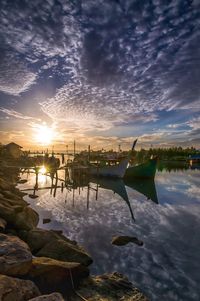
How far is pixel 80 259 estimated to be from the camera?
7.62m

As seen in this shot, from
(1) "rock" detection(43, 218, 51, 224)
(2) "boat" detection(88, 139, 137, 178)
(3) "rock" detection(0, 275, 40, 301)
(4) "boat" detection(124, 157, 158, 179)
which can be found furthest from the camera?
(4) "boat" detection(124, 157, 158, 179)

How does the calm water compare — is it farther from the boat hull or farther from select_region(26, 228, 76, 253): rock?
the boat hull

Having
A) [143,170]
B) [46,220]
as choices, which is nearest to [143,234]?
[46,220]

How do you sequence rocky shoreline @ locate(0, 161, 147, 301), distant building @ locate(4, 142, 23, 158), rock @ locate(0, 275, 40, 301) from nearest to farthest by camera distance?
rock @ locate(0, 275, 40, 301) → rocky shoreline @ locate(0, 161, 147, 301) → distant building @ locate(4, 142, 23, 158)

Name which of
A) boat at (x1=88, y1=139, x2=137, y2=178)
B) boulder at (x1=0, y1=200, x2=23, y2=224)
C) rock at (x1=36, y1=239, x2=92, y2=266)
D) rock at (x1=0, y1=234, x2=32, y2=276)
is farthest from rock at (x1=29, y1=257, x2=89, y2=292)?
boat at (x1=88, y1=139, x2=137, y2=178)

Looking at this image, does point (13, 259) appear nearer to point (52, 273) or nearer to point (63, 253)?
point (52, 273)

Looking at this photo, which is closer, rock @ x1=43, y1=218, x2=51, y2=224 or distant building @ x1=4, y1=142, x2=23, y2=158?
rock @ x1=43, y1=218, x2=51, y2=224

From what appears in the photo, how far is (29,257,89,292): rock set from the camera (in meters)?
5.82

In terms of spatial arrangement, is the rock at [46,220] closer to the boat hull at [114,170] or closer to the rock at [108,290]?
the rock at [108,290]

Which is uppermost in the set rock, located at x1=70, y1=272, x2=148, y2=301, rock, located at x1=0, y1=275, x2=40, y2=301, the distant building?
the distant building

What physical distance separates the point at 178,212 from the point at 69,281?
12504mm

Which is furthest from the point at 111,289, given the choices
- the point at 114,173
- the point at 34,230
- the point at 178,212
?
the point at 114,173

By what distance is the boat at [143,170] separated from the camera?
3472cm

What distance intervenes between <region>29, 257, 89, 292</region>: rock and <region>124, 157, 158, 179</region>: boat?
29570mm
